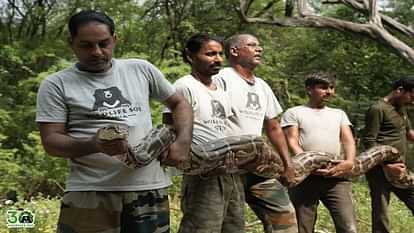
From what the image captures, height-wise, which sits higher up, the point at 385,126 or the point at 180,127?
the point at 180,127

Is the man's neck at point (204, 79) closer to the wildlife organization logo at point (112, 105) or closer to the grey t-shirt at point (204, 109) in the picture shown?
the grey t-shirt at point (204, 109)

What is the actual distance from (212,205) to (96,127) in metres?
1.33

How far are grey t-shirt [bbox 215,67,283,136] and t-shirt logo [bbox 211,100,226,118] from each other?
0.82 feet

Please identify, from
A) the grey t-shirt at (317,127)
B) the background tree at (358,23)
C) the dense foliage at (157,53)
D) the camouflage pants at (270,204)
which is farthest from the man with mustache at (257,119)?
the background tree at (358,23)

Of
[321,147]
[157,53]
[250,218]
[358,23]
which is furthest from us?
[157,53]

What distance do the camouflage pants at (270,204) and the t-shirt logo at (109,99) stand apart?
185 centimetres

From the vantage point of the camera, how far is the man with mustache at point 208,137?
3.91 metres

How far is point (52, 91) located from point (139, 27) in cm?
1227

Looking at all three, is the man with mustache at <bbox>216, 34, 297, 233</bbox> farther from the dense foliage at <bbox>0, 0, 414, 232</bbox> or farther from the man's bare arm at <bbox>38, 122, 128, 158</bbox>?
the dense foliage at <bbox>0, 0, 414, 232</bbox>

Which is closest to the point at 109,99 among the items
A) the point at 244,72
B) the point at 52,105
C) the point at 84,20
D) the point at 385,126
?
the point at 52,105

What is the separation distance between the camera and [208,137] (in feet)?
12.9

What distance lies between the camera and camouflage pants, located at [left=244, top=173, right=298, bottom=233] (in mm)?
4445

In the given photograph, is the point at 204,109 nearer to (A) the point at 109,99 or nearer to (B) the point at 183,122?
(B) the point at 183,122

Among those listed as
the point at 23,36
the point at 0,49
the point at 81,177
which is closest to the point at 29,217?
the point at 81,177
